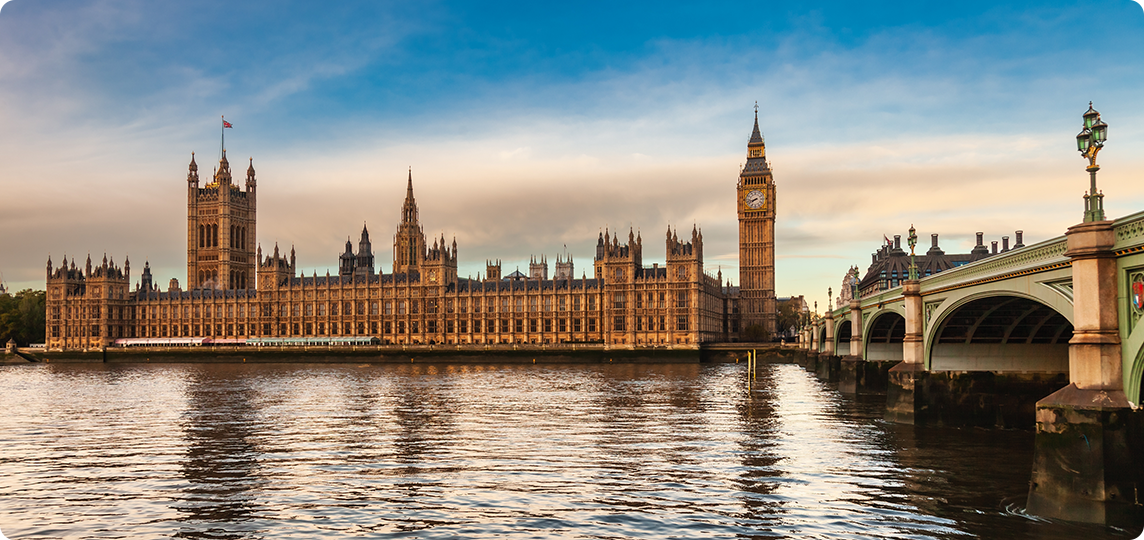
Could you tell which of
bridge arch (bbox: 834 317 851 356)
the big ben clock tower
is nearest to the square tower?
the big ben clock tower

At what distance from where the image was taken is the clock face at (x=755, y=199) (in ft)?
507

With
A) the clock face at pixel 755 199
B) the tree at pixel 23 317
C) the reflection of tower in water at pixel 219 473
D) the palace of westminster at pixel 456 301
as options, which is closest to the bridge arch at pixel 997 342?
the reflection of tower in water at pixel 219 473

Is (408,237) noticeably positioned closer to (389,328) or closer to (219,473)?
(389,328)

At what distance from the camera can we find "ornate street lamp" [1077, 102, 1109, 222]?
762 inches

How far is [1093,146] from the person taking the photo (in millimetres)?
19500

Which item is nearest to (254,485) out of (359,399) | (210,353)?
(359,399)

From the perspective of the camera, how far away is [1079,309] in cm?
1956

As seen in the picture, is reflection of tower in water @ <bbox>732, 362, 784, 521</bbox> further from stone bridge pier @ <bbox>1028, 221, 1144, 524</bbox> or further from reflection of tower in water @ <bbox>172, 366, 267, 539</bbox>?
reflection of tower in water @ <bbox>172, 366, 267, 539</bbox>

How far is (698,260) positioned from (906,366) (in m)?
94.8

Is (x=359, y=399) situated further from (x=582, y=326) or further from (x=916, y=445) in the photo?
(x=582, y=326)

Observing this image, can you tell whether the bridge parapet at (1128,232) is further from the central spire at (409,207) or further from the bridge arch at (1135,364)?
the central spire at (409,207)

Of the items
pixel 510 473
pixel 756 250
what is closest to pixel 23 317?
pixel 756 250

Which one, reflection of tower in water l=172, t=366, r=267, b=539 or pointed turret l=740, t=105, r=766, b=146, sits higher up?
pointed turret l=740, t=105, r=766, b=146

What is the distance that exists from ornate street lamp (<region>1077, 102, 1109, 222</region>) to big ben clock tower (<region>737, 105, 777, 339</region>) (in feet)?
427
